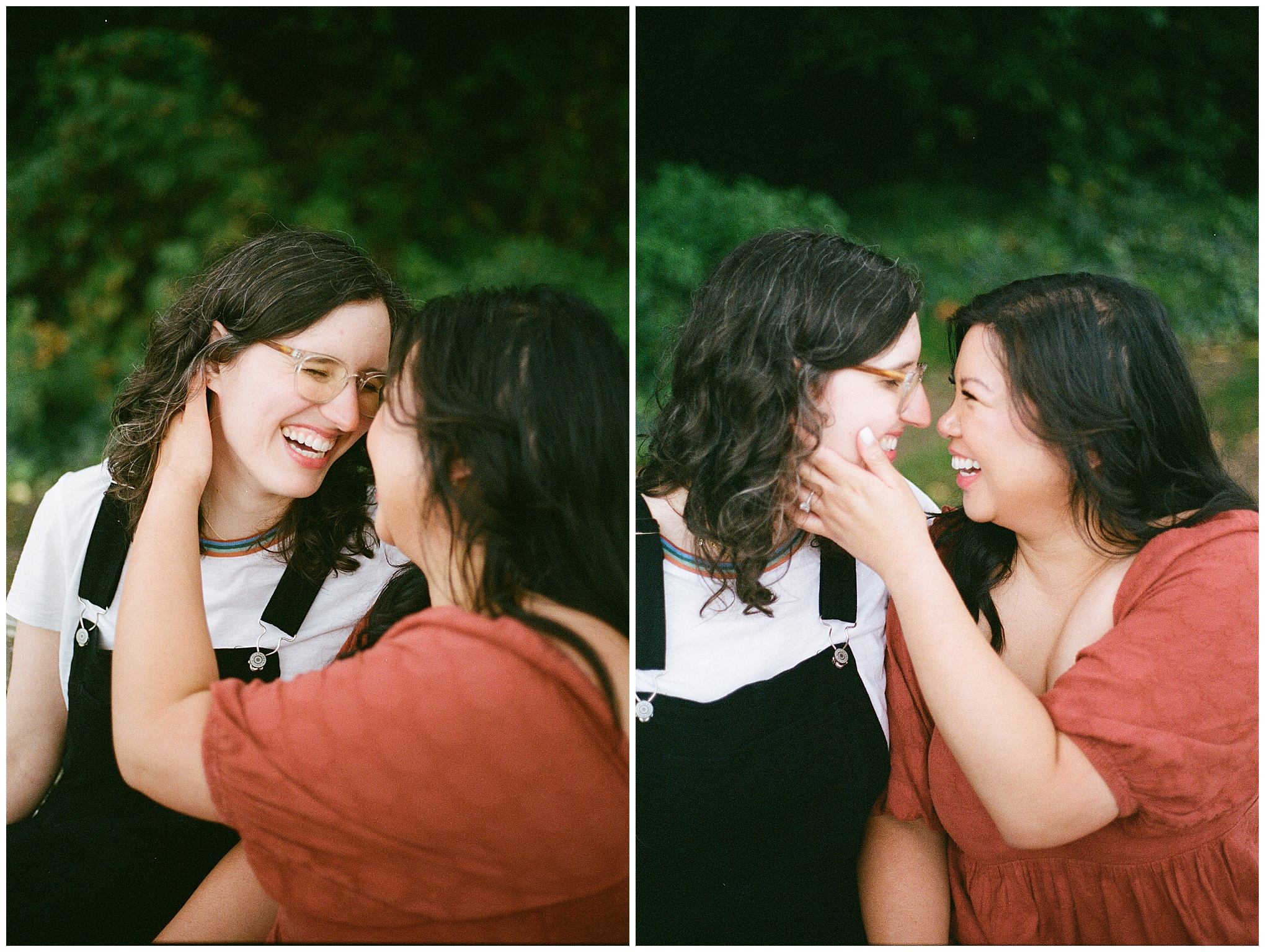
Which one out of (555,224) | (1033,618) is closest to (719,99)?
(555,224)

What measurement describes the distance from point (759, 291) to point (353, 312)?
0.80 meters

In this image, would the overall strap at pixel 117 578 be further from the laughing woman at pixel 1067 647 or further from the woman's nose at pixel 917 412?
the woman's nose at pixel 917 412

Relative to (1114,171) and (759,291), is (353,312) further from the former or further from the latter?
(1114,171)

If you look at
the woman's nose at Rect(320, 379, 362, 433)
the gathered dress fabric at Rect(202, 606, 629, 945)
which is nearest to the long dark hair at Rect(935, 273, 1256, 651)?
the gathered dress fabric at Rect(202, 606, 629, 945)

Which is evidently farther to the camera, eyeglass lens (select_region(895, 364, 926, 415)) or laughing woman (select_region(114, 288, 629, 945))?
eyeglass lens (select_region(895, 364, 926, 415))

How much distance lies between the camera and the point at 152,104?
225cm

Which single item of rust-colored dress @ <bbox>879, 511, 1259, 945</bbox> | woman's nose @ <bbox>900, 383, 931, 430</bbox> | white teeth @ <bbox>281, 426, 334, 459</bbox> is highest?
woman's nose @ <bbox>900, 383, 931, 430</bbox>

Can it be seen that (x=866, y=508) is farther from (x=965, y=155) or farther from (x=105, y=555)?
(x=105, y=555)

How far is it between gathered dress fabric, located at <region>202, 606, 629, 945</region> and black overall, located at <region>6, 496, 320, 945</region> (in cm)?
37

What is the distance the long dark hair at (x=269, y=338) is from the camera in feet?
5.77

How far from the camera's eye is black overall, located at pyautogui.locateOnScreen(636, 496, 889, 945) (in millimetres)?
1756

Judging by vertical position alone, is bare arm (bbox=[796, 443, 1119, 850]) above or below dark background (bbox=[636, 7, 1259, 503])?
below

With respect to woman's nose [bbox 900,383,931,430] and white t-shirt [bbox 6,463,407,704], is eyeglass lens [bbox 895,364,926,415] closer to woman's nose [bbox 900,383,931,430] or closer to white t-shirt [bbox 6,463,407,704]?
woman's nose [bbox 900,383,931,430]

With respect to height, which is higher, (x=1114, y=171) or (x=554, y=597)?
(x=1114, y=171)
